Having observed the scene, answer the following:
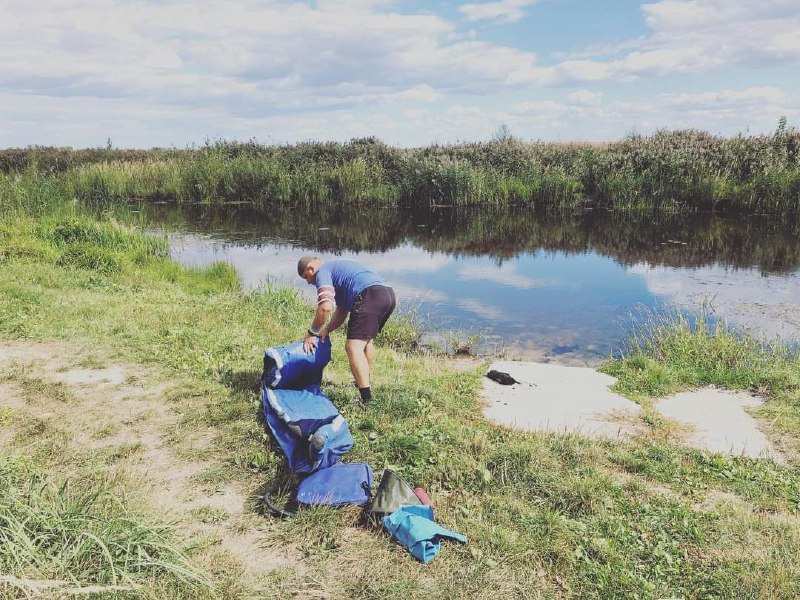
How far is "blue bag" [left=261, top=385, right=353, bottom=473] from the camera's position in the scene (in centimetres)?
466

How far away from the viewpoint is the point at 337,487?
173 inches

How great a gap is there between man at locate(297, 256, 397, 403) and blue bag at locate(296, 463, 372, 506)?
4.82 feet

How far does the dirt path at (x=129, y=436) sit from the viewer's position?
4.08 meters

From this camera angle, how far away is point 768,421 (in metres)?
6.09

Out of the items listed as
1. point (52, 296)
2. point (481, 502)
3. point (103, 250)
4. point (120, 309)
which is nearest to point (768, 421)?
point (481, 502)

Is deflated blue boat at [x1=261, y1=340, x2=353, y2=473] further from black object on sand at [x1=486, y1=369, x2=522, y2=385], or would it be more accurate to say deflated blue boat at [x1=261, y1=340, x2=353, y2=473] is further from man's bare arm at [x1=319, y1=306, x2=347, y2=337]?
black object on sand at [x1=486, y1=369, x2=522, y2=385]

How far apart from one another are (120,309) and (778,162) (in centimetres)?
2213

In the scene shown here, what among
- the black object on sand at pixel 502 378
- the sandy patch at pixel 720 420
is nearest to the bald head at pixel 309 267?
the black object on sand at pixel 502 378

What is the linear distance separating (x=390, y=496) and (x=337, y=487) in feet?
1.39

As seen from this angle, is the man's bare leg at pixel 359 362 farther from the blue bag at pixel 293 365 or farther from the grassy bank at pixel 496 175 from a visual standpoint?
the grassy bank at pixel 496 175

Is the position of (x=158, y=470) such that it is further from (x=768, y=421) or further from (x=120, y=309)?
(x=768, y=421)

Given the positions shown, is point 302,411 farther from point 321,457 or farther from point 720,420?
point 720,420

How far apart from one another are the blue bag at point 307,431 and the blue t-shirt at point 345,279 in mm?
1158

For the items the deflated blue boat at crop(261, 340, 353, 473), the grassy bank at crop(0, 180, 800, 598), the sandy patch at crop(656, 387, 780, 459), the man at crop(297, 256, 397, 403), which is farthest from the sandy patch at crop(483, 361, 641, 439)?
the deflated blue boat at crop(261, 340, 353, 473)
